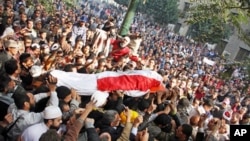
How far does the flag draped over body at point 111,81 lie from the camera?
5.65m

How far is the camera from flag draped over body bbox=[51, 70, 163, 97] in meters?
5.65

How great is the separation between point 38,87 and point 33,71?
16.0 inches

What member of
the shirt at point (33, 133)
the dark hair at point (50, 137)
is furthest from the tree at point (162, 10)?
the dark hair at point (50, 137)

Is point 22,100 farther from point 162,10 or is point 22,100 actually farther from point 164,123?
point 162,10

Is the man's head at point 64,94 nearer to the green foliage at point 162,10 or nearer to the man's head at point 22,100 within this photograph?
the man's head at point 22,100

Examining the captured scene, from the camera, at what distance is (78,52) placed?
7.65 metres

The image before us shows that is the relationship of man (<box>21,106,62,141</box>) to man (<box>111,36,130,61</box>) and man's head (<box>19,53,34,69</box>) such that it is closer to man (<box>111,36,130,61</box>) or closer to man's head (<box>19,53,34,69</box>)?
man's head (<box>19,53,34,69</box>)

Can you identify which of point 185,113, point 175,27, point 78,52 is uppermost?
point 78,52

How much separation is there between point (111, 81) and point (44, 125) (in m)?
2.28

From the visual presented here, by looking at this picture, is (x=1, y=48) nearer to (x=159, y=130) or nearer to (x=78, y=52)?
(x=78, y=52)

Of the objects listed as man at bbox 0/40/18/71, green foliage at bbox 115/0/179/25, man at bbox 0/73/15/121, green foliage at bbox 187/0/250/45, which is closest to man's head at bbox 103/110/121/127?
man at bbox 0/73/15/121

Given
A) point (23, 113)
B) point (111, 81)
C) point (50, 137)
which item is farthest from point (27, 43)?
point (50, 137)

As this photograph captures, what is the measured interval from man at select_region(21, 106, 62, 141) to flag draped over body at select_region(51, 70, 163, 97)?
1.53 meters

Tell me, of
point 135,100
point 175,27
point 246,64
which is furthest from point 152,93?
point 175,27
